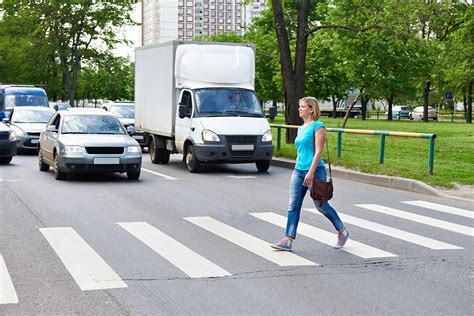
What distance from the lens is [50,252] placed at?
8258 millimetres

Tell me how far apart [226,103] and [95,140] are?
3.89 m

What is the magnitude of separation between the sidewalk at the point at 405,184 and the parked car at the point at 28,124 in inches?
421

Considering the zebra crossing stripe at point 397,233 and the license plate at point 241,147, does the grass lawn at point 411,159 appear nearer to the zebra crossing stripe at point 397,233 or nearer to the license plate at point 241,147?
the license plate at point 241,147

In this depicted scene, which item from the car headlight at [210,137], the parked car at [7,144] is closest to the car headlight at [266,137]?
the car headlight at [210,137]

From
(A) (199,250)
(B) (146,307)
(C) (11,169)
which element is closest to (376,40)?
(C) (11,169)

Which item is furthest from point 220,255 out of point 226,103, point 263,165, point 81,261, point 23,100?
point 23,100

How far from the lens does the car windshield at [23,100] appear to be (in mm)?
33553

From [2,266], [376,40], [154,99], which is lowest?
[2,266]

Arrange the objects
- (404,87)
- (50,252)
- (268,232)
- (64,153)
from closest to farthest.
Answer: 1. (50,252)
2. (268,232)
3. (64,153)
4. (404,87)

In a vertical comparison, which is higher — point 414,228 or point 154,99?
point 154,99

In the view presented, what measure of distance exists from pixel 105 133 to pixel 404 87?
28436 mm

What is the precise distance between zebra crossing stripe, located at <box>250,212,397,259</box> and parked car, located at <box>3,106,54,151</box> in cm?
1461

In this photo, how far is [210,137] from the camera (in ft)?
59.0

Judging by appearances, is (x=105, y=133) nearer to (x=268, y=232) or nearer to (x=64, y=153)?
(x=64, y=153)
